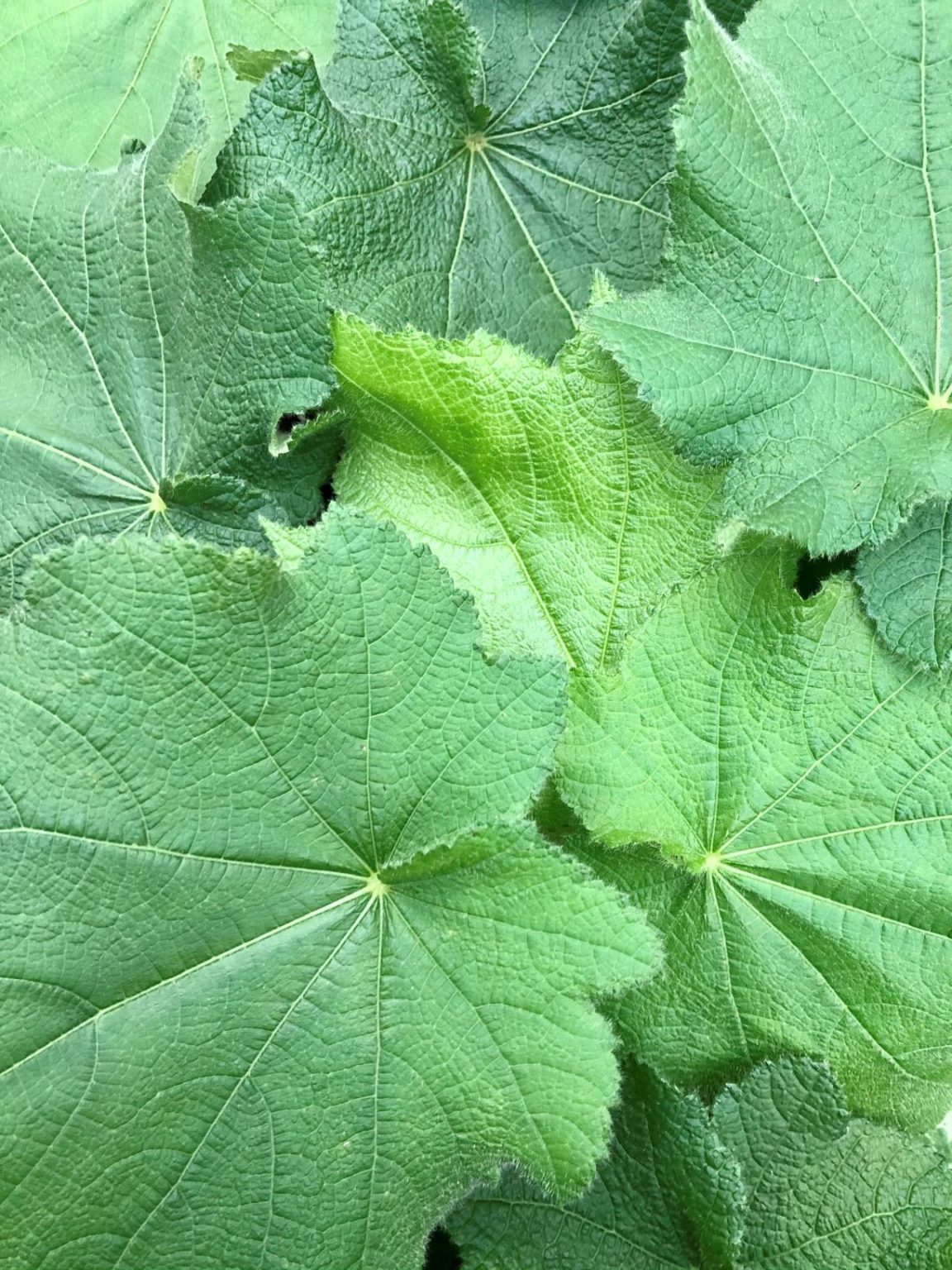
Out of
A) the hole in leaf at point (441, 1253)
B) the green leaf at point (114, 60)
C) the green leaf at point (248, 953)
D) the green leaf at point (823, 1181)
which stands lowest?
the hole in leaf at point (441, 1253)

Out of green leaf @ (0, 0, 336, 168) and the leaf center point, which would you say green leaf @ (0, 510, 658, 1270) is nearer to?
the leaf center point

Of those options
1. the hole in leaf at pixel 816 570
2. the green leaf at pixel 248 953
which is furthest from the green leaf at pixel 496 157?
the green leaf at pixel 248 953

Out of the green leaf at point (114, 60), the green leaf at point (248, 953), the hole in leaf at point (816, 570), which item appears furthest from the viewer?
the green leaf at point (114, 60)

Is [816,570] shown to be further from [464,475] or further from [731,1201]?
Result: [731,1201]

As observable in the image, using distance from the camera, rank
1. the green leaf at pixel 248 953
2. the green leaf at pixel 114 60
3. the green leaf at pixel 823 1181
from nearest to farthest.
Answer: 1. the green leaf at pixel 248 953
2. the green leaf at pixel 823 1181
3. the green leaf at pixel 114 60

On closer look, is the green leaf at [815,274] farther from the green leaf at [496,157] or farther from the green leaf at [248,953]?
the green leaf at [248,953]

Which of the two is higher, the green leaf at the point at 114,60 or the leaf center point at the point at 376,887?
the green leaf at the point at 114,60

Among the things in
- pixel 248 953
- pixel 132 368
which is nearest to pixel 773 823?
pixel 248 953

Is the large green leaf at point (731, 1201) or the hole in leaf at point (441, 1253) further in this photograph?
the hole in leaf at point (441, 1253)

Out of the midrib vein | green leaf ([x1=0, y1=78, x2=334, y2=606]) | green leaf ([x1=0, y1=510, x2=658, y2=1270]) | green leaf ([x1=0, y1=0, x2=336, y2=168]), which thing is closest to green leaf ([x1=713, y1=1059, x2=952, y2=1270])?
green leaf ([x1=0, y1=510, x2=658, y2=1270])
